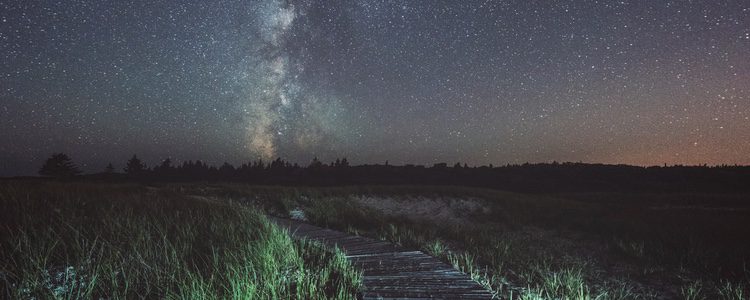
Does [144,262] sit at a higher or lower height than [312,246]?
higher

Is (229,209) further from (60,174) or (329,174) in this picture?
(60,174)

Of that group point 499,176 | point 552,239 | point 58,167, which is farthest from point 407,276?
point 58,167

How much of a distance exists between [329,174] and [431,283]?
182ft

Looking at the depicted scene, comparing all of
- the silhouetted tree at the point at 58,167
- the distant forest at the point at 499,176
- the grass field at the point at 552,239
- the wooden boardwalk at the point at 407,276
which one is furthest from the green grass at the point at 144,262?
the silhouetted tree at the point at 58,167

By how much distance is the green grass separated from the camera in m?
3.20

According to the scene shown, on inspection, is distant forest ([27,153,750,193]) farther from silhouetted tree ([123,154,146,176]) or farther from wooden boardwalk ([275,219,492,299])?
wooden boardwalk ([275,219,492,299])

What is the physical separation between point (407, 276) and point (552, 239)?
1265cm

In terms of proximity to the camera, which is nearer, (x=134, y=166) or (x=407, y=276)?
(x=407, y=276)

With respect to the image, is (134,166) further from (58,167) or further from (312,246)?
(312,246)

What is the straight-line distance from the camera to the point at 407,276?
3.71m

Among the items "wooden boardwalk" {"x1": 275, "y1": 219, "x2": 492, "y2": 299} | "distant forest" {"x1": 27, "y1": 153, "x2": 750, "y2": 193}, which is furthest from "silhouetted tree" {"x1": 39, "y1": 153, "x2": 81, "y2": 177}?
"wooden boardwalk" {"x1": 275, "y1": 219, "x2": 492, "y2": 299}

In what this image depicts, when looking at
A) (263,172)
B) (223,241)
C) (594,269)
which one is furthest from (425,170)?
(223,241)

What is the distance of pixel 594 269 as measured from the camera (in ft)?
31.4

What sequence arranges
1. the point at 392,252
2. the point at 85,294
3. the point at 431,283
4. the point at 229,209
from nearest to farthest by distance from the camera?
the point at 85,294 < the point at 431,283 < the point at 392,252 < the point at 229,209
